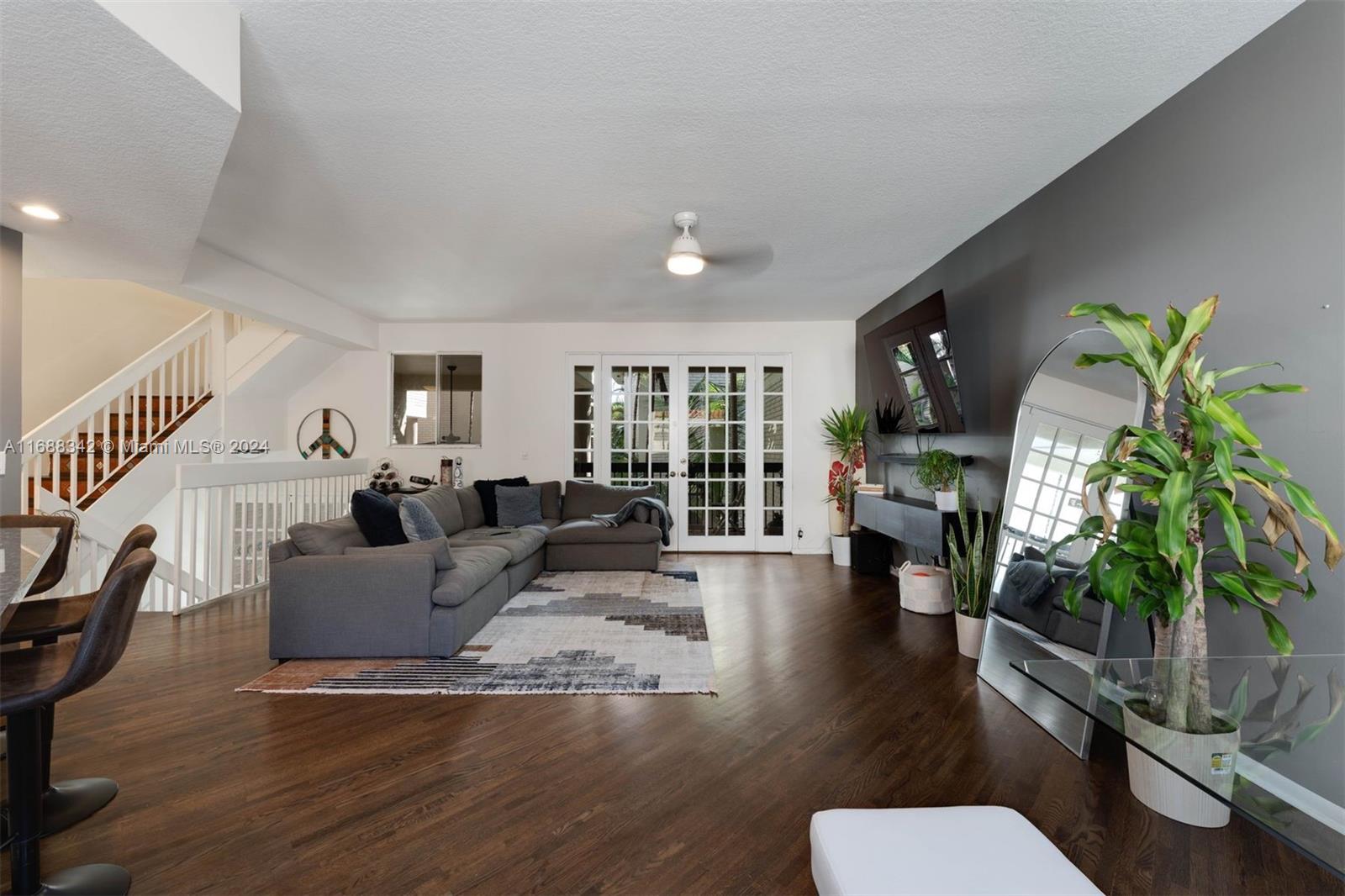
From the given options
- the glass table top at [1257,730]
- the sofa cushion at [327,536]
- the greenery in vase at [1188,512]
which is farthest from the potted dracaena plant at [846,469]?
the glass table top at [1257,730]

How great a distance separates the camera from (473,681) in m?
2.96

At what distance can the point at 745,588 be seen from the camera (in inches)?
199

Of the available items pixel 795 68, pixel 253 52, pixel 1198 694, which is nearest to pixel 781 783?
pixel 1198 694

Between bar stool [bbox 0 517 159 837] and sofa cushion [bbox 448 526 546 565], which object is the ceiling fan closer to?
sofa cushion [bbox 448 526 546 565]

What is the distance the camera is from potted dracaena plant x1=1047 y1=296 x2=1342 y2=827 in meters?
1.66

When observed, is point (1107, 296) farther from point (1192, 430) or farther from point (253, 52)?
point (253, 52)

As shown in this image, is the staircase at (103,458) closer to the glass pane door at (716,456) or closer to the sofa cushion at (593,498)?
the sofa cushion at (593,498)

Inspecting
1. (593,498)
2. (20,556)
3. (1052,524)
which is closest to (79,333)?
(593,498)

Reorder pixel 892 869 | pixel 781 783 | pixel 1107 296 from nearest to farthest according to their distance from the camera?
pixel 892 869 < pixel 781 783 < pixel 1107 296

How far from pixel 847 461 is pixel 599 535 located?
2.72 m

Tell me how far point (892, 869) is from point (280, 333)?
6904mm

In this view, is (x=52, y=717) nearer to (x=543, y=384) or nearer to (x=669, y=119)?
(x=669, y=119)

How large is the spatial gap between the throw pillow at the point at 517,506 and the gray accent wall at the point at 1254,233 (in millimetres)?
4661

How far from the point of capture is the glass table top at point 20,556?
153cm
